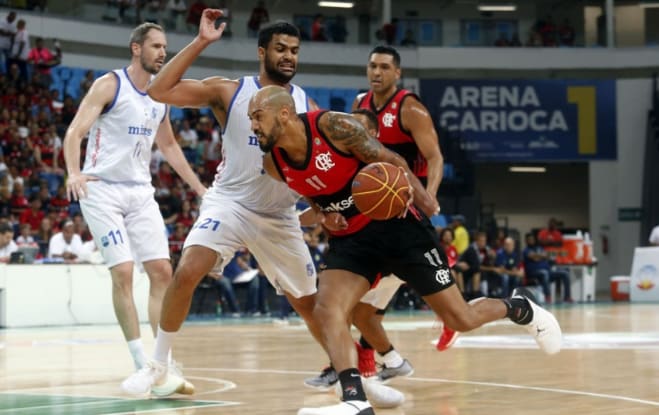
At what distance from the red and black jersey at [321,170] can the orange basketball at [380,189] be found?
119 millimetres

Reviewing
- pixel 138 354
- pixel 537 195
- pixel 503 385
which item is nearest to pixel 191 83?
pixel 138 354

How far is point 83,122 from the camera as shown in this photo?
7789 mm

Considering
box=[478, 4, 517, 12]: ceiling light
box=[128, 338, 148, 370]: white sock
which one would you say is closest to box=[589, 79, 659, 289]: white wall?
box=[478, 4, 517, 12]: ceiling light

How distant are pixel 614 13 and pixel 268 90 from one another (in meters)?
30.8

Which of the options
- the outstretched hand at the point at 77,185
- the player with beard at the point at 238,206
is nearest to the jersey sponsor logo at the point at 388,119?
the player with beard at the point at 238,206

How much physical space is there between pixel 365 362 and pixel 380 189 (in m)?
2.37

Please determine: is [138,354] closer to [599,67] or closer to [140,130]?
[140,130]

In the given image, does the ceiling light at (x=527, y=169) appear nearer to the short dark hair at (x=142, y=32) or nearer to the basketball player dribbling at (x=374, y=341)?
the basketball player dribbling at (x=374, y=341)

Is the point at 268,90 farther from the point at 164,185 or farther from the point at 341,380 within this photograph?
the point at 164,185

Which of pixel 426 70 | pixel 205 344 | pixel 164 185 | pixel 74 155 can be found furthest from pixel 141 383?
pixel 426 70

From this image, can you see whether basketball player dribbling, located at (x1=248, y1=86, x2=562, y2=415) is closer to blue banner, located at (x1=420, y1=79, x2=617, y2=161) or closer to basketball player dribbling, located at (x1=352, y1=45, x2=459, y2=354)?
basketball player dribbling, located at (x1=352, y1=45, x2=459, y2=354)

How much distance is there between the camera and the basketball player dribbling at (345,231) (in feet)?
19.0

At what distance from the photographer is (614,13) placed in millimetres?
34844

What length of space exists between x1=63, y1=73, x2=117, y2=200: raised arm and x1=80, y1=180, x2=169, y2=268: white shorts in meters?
0.17
